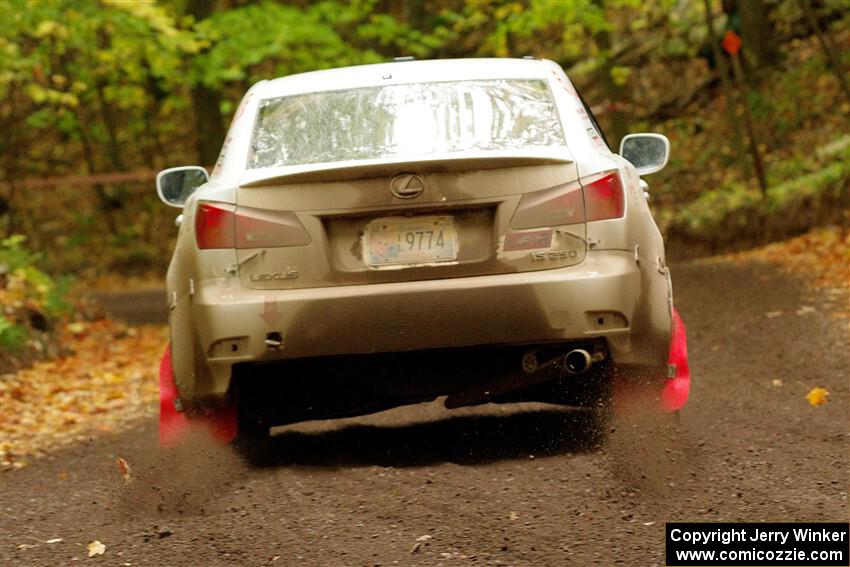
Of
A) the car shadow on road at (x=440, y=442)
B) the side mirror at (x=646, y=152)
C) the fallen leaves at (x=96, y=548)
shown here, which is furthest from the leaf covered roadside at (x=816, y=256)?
the fallen leaves at (x=96, y=548)

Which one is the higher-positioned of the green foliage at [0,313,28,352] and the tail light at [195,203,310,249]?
the tail light at [195,203,310,249]

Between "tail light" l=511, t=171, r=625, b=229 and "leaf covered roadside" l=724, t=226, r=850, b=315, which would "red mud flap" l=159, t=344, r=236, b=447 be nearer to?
"tail light" l=511, t=171, r=625, b=229

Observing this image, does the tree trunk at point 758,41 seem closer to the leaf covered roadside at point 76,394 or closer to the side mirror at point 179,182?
the leaf covered roadside at point 76,394

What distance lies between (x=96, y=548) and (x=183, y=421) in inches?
39.8

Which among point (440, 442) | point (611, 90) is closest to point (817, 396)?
point (440, 442)

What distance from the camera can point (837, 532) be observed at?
4.23 m

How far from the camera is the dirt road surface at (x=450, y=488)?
4543mm

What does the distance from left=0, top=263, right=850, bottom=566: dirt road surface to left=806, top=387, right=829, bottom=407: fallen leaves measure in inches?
2.6

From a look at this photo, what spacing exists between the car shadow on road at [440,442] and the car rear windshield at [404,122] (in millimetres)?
1469

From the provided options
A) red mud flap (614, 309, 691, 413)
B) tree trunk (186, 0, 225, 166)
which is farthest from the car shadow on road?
tree trunk (186, 0, 225, 166)

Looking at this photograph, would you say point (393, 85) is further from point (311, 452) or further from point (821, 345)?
point (821, 345)

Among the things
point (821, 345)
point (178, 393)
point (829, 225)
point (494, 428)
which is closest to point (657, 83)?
point (829, 225)

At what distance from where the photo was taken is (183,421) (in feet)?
19.2

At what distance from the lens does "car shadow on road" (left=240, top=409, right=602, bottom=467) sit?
6.26 metres
